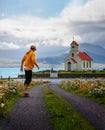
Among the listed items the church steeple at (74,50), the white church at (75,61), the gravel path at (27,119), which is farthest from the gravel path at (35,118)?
the church steeple at (74,50)

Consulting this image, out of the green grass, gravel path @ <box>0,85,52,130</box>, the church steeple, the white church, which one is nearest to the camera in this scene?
the green grass

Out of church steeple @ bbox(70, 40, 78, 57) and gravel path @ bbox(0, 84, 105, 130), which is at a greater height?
church steeple @ bbox(70, 40, 78, 57)

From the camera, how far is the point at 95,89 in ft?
74.0

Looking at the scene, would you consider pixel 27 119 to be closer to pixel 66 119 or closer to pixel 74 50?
pixel 66 119

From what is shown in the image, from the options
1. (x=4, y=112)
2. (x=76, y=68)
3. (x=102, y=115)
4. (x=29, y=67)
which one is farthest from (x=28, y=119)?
(x=76, y=68)

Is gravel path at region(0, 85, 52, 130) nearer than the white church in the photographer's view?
Yes

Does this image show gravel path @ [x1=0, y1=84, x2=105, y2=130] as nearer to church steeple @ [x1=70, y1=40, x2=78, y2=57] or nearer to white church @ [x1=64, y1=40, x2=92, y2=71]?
white church @ [x1=64, y1=40, x2=92, y2=71]

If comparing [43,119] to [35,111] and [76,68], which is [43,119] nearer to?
[35,111]

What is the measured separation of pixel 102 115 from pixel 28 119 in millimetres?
2561

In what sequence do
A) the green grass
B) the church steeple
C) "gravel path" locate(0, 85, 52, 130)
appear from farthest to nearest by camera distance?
A: the church steeple, "gravel path" locate(0, 85, 52, 130), the green grass

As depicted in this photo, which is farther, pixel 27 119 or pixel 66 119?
pixel 27 119

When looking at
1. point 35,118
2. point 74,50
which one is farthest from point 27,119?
point 74,50

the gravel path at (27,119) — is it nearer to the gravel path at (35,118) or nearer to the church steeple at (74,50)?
the gravel path at (35,118)

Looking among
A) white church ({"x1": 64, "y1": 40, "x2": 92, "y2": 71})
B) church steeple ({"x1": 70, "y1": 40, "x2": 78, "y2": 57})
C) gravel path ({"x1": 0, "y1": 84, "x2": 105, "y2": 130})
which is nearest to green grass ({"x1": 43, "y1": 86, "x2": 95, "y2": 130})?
gravel path ({"x1": 0, "y1": 84, "x2": 105, "y2": 130})
